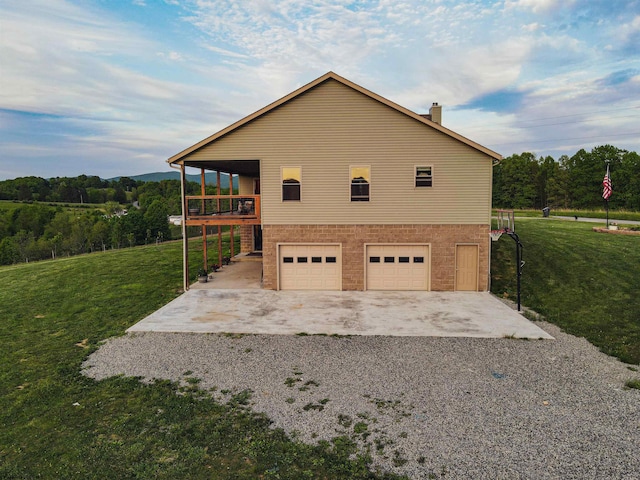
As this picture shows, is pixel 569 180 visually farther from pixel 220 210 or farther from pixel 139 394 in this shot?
pixel 139 394

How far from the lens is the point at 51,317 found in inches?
511

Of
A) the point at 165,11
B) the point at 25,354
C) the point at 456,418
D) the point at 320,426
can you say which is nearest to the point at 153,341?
the point at 25,354

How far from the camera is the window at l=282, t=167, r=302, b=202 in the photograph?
51.1 feet

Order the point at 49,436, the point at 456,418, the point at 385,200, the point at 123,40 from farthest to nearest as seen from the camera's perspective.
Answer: the point at 123,40 → the point at 385,200 → the point at 456,418 → the point at 49,436

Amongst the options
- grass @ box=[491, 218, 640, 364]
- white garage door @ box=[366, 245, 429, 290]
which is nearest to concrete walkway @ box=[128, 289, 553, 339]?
white garage door @ box=[366, 245, 429, 290]

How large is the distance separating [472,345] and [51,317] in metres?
13.3

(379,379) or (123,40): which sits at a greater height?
(123,40)

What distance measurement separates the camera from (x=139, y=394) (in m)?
7.49

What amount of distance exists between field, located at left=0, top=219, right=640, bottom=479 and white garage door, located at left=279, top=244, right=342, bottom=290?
186 inches

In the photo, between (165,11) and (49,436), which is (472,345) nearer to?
(49,436)


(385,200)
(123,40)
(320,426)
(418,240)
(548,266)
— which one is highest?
(123,40)

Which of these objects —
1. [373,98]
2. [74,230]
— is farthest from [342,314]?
[74,230]

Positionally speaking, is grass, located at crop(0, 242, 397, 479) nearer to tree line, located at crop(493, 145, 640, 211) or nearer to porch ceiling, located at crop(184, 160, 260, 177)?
porch ceiling, located at crop(184, 160, 260, 177)

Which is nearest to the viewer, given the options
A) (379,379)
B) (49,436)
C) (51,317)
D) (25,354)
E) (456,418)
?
(49,436)
